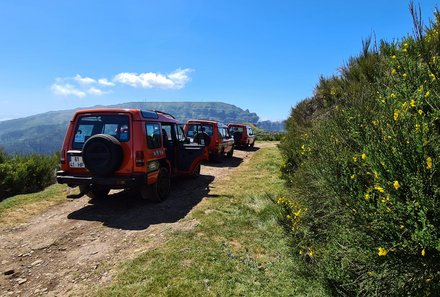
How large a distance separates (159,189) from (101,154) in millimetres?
1795

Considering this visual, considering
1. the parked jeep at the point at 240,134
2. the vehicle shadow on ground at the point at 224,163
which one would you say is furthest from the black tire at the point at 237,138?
the vehicle shadow on ground at the point at 224,163

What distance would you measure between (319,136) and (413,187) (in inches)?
117

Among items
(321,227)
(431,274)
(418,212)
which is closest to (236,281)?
(321,227)

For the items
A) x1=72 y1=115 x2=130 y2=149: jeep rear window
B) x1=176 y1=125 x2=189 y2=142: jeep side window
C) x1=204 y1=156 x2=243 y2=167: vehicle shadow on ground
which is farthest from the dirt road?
x1=204 y1=156 x2=243 y2=167: vehicle shadow on ground

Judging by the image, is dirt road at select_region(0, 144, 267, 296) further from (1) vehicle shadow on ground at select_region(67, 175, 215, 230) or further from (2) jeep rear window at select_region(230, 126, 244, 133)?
(2) jeep rear window at select_region(230, 126, 244, 133)

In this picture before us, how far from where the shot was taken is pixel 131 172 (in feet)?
21.3

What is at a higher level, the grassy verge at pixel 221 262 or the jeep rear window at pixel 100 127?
the jeep rear window at pixel 100 127

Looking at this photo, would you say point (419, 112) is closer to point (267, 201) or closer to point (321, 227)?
point (321, 227)

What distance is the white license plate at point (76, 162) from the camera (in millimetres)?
6637

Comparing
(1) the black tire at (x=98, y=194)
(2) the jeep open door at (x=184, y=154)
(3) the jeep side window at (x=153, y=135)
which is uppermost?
(3) the jeep side window at (x=153, y=135)

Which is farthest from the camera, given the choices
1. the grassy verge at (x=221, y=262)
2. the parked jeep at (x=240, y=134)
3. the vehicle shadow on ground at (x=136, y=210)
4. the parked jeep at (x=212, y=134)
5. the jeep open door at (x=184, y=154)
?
the parked jeep at (x=240, y=134)

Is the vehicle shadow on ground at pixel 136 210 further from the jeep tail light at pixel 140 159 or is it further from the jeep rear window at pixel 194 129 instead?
the jeep rear window at pixel 194 129

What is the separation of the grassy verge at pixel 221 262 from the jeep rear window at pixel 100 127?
2.42m

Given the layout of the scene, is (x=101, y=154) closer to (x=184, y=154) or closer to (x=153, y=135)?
(x=153, y=135)
